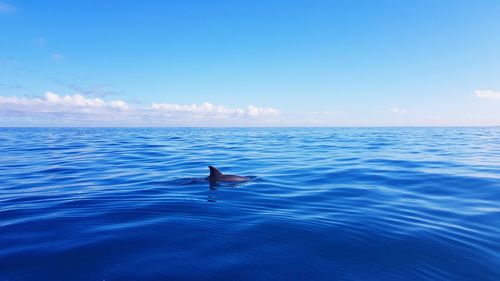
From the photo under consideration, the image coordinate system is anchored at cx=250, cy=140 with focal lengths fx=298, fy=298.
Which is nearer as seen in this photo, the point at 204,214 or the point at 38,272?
the point at 38,272

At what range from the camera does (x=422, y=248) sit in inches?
247

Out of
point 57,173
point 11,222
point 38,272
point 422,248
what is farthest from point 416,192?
point 57,173

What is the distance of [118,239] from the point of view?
22.0 ft

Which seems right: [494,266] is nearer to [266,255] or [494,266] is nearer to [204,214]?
[266,255]

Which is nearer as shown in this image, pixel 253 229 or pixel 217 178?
pixel 253 229

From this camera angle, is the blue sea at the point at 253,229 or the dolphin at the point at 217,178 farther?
the dolphin at the point at 217,178

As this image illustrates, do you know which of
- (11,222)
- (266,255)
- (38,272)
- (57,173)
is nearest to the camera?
(38,272)

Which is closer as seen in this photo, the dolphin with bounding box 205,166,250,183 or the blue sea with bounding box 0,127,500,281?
the blue sea with bounding box 0,127,500,281

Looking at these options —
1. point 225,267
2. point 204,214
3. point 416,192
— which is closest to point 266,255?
point 225,267

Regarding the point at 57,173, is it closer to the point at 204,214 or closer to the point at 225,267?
the point at 204,214

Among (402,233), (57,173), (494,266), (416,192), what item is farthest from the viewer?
(57,173)

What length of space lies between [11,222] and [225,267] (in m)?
6.47

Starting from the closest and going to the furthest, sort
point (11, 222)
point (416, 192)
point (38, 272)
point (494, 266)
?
point (38, 272) < point (494, 266) < point (11, 222) < point (416, 192)

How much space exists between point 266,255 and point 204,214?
125 inches
